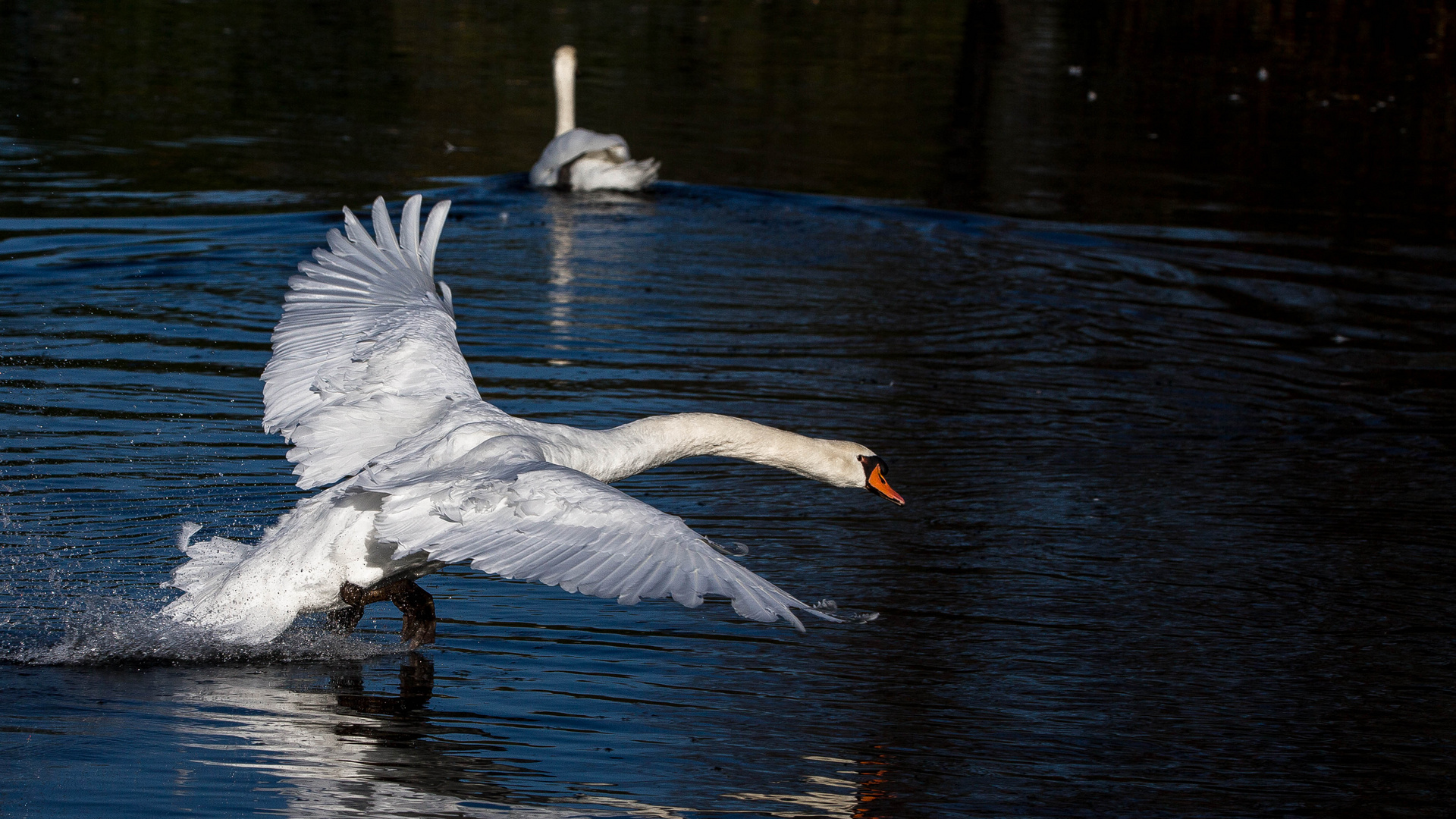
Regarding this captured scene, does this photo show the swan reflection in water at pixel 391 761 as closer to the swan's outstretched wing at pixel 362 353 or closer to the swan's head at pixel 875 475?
the swan's outstretched wing at pixel 362 353

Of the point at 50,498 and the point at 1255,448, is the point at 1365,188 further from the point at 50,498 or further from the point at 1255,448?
the point at 50,498

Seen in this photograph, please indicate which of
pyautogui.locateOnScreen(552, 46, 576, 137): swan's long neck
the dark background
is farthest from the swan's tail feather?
pyautogui.locateOnScreen(552, 46, 576, 137): swan's long neck

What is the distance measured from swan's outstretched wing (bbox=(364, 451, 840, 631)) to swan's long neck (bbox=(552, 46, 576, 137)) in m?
12.4

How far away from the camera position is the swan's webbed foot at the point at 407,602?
558cm

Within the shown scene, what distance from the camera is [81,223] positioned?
12.4 m

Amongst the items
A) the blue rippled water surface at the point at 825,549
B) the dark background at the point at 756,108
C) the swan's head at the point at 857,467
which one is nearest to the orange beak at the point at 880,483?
the swan's head at the point at 857,467

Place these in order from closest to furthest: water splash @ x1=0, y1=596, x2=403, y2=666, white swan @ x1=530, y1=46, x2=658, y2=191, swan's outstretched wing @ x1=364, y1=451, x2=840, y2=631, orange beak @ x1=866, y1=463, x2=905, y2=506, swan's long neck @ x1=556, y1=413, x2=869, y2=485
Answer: swan's outstretched wing @ x1=364, y1=451, x2=840, y2=631 → water splash @ x1=0, y1=596, x2=403, y2=666 → swan's long neck @ x1=556, y1=413, x2=869, y2=485 → orange beak @ x1=866, y1=463, x2=905, y2=506 → white swan @ x1=530, y1=46, x2=658, y2=191

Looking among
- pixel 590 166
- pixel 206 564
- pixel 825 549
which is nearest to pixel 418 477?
pixel 206 564

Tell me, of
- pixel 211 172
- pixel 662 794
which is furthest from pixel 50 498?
pixel 211 172

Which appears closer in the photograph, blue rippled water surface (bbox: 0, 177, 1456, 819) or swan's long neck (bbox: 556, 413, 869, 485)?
blue rippled water surface (bbox: 0, 177, 1456, 819)

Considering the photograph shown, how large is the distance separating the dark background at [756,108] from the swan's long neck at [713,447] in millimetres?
8498

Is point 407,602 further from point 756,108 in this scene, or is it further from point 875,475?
point 756,108

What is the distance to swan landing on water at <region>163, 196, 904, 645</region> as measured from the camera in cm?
464

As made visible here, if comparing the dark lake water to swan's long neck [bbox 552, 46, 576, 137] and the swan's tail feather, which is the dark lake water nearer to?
the swan's tail feather
